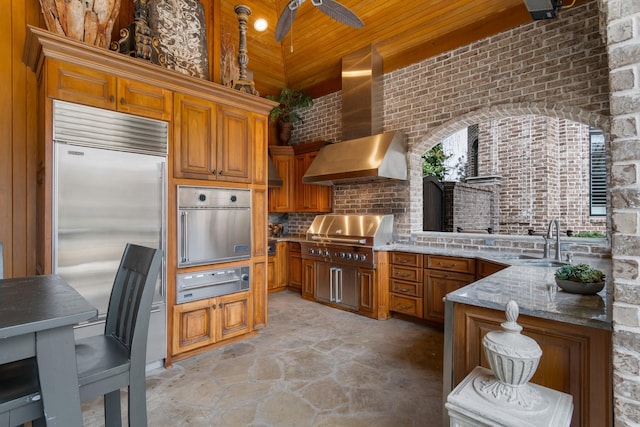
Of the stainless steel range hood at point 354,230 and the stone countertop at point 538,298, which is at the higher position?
the stainless steel range hood at point 354,230

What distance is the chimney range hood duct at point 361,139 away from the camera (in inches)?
161

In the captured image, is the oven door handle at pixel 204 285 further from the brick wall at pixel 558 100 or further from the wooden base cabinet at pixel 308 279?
the brick wall at pixel 558 100

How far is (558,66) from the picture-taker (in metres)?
3.20

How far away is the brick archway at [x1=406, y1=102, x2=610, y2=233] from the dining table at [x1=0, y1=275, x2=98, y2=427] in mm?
3918

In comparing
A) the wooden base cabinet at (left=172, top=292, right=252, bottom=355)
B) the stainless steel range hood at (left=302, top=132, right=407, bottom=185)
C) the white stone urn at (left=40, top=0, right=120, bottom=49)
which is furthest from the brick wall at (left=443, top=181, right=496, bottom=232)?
the white stone urn at (left=40, top=0, right=120, bottom=49)

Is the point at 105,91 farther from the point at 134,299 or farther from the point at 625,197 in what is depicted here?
the point at 625,197

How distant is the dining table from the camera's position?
1036 millimetres

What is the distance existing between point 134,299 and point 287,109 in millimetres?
4819

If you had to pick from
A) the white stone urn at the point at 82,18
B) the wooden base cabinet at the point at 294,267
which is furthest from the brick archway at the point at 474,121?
the white stone urn at the point at 82,18

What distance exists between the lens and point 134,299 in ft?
5.07

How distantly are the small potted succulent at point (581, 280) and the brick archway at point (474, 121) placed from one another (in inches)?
82.9

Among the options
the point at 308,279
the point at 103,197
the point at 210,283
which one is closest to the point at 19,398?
the point at 103,197

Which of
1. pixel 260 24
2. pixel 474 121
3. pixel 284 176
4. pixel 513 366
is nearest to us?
pixel 513 366

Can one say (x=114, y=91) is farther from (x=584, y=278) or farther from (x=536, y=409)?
(x=584, y=278)
